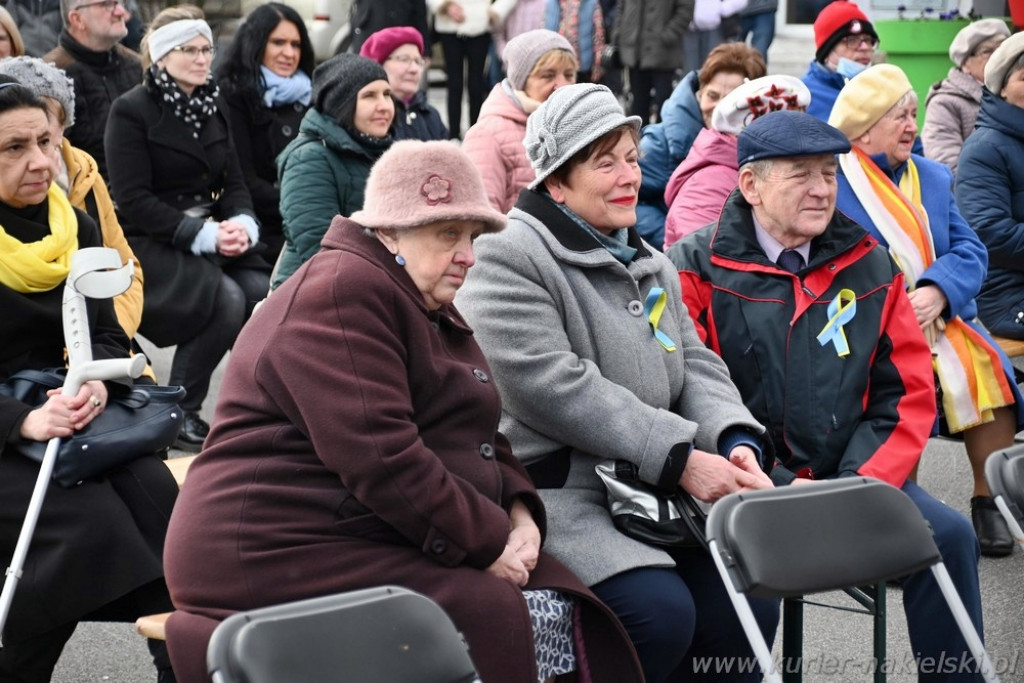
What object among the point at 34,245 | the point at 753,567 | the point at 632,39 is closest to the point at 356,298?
the point at 753,567

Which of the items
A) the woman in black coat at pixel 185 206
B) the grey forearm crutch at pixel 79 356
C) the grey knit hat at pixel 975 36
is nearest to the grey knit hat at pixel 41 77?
the grey forearm crutch at pixel 79 356

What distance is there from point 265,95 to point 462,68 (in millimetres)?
4463

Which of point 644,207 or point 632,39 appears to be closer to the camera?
point 644,207

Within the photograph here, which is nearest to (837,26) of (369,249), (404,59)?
(404,59)

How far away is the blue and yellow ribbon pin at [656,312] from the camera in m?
3.46

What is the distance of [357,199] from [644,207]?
1.24 metres

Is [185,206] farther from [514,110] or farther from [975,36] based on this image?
[975,36]

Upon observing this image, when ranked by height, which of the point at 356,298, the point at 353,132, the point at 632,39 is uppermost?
the point at 356,298

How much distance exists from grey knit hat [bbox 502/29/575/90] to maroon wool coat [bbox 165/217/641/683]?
291 cm

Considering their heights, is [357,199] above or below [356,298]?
below

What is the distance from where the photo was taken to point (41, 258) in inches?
138

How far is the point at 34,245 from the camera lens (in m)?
3.51

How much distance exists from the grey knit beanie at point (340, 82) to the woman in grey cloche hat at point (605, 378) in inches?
88.2

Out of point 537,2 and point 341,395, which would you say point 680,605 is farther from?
point 537,2
